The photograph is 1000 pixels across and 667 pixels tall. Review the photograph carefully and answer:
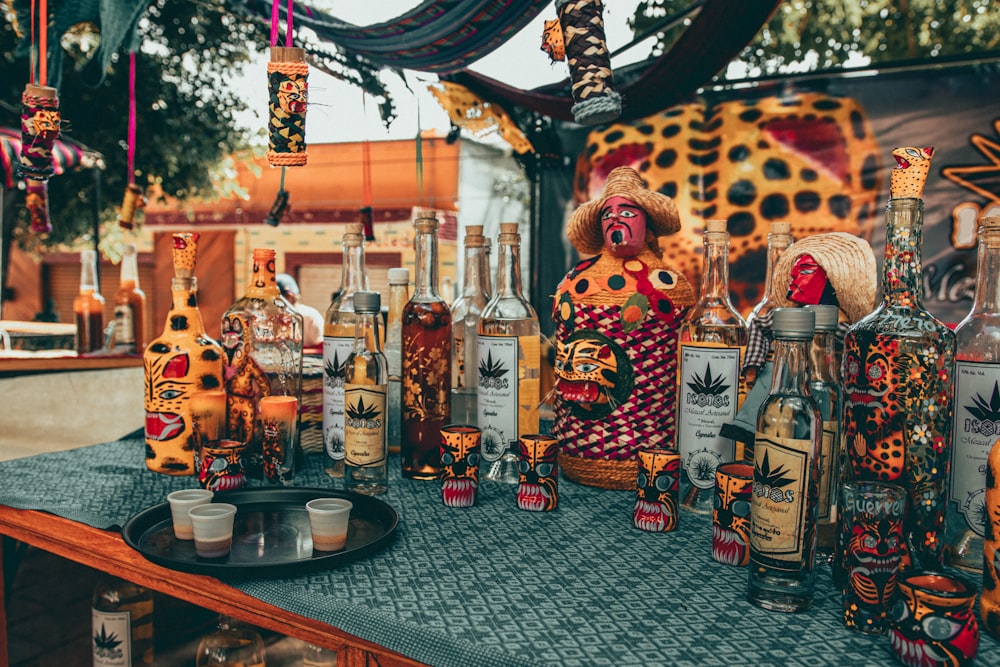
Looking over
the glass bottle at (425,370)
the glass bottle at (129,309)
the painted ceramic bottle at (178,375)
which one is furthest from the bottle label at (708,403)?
the glass bottle at (129,309)

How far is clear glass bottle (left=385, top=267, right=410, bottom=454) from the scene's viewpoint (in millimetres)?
1236

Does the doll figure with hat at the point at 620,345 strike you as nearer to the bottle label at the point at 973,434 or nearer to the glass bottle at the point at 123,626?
the bottle label at the point at 973,434

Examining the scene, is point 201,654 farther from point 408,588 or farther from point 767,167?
point 767,167

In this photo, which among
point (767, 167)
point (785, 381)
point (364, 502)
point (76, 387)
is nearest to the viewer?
point (785, 381)

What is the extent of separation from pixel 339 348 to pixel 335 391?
3.0 inches

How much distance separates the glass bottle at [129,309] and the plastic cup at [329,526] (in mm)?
1608

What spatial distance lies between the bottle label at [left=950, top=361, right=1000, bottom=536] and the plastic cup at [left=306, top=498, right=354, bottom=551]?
0.73 m

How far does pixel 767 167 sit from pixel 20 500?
10.8ft

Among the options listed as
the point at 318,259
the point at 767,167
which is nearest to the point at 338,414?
the point at 767,167

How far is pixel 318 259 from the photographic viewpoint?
29.2 feet

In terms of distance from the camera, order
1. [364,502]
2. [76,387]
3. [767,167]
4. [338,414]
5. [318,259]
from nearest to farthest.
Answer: [364,502], [338,414], [76,387], [767,167], [318,259]

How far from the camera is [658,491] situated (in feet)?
3.08

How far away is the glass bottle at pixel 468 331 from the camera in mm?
1278

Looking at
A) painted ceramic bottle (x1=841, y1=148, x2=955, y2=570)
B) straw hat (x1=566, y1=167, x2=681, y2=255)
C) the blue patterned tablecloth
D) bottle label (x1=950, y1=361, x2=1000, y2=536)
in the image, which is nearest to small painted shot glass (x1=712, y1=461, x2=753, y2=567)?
the blue patterned tablecloth
